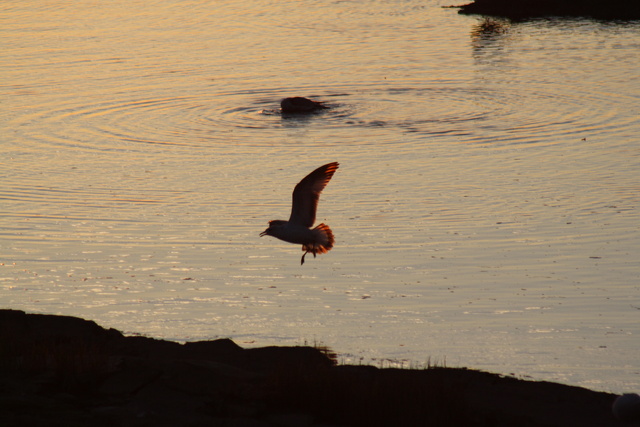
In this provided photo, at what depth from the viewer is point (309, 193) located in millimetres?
12492

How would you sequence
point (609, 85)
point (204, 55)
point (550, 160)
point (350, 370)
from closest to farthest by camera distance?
point (350, 370) < point (550, 160) < point (609, 85) < point (204, 55)

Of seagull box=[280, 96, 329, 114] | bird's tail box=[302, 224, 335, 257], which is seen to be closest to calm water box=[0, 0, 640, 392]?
seagull box=[280, 96, 329, 114]

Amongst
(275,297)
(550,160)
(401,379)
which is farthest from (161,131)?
(401,379)

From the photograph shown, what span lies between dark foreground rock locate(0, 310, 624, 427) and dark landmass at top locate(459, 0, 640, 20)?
135ft

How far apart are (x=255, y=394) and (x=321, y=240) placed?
309cm

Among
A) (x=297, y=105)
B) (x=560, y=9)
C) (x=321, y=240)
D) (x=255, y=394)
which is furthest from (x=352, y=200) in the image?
(x=560, y=9)

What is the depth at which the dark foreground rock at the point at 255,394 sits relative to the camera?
968 cm

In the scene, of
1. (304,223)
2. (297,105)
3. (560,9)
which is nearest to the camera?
(304,223)

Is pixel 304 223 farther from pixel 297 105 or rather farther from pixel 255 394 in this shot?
pixel 297 105

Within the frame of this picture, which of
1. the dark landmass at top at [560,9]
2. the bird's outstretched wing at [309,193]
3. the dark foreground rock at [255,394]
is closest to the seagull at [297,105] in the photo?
the bird's outstretched wing at [309,193]

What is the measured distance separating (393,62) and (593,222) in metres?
19.4

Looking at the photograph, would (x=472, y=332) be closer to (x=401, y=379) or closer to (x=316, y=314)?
(x=316, y=314)

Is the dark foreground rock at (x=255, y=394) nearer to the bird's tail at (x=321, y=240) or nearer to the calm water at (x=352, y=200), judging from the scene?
the calm water at (x=352, y=200)

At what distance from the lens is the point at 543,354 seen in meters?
12.5
